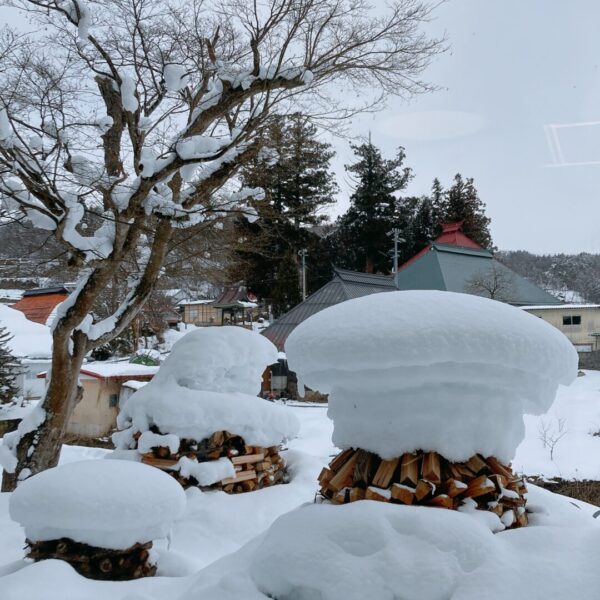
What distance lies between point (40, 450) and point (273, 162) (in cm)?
457

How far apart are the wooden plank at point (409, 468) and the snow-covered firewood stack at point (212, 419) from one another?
3.97 meters

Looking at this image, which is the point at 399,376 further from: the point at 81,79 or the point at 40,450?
the point at 81,79

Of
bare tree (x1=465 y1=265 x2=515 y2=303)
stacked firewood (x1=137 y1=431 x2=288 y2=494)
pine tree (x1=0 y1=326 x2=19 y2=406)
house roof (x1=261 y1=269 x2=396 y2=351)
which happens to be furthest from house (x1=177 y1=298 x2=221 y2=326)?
stacked firewood (x1=137 y1=431 x2=288 y2=494)

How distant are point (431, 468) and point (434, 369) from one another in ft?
1.17

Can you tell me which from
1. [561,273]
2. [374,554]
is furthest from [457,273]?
[374,554]

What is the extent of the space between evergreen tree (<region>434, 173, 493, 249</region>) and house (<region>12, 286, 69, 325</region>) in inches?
704

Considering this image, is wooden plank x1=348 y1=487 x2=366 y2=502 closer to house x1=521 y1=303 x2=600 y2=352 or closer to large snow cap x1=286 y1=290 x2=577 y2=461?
large snow cap x1=286 y1=290 x2=577 y2=461

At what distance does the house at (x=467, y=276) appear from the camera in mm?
17484

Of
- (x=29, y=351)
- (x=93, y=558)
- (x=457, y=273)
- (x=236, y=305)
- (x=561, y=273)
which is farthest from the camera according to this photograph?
(x=236, y=305)

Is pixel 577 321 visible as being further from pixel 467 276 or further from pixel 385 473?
pixel 385 473

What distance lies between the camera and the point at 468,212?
2514 centimetres

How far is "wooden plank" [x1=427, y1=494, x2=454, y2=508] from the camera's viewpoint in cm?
180

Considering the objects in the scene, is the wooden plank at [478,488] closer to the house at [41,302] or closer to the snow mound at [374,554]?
the snow mound at [374,554]

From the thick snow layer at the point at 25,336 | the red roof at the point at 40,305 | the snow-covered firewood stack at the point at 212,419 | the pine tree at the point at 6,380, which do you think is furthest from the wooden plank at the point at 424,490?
the red roof at the point at 40,305
